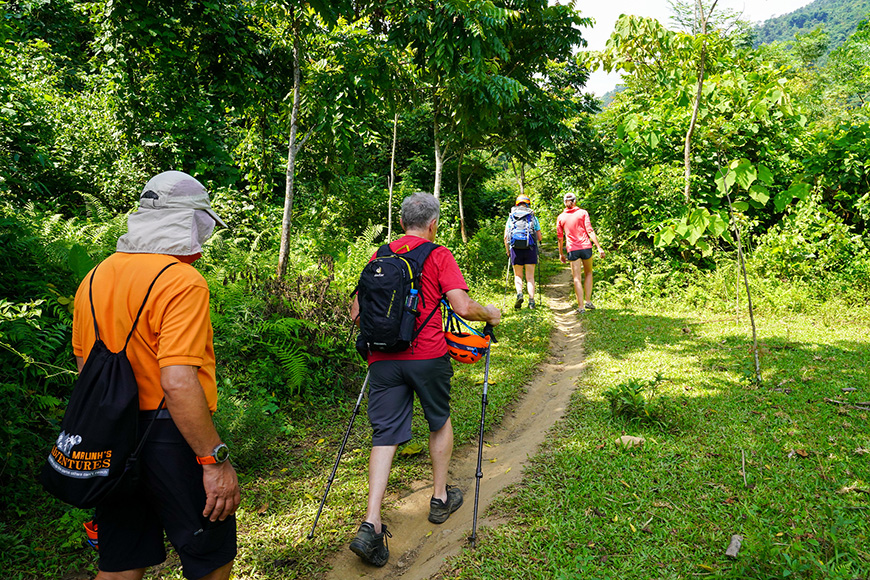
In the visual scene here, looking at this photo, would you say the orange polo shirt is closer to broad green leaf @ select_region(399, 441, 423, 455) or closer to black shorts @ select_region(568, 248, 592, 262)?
broad green leaf @ select_region(399, 441, 423, 455)

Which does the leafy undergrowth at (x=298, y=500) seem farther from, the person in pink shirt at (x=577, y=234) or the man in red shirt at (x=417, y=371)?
the person in pink shirt at (x=577, y=234)

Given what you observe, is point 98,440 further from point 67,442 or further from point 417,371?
point 417,371

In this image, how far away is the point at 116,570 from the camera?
2.10 meters

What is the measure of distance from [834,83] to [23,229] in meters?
54.2

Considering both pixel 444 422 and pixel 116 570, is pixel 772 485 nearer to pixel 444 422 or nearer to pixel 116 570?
pixel 444 422

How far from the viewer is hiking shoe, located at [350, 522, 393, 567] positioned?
10.4 ft

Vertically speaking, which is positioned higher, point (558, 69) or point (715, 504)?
point (558, 69)

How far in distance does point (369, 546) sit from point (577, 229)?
805 centimetres

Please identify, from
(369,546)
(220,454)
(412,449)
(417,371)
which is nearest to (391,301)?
(417,371)

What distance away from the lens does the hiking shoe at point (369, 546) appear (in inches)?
125

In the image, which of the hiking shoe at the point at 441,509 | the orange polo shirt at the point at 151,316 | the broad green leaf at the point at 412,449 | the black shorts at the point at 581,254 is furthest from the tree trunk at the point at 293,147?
the black shorts at the point at 581,254

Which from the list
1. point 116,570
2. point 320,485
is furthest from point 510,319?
point 116,570

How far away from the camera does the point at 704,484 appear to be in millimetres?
3787

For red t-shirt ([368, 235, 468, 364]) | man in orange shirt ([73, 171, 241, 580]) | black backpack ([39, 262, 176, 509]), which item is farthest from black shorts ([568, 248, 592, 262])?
black backpack ([39, 262, 176, 509])
